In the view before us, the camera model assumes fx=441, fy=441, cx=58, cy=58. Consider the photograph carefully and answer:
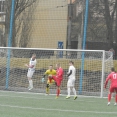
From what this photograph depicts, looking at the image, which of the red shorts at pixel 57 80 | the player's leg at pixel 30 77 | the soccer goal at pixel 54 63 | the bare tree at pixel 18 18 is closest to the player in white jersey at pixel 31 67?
the player's leg at pixel 30 77

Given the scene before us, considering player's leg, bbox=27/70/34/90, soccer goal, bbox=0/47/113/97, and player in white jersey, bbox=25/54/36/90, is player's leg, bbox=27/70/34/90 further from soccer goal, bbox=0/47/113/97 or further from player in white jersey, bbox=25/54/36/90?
soccer goal, bbox=0/47/113/97

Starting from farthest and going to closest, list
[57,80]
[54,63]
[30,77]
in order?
[54,63] < [30,77] < [57,80]

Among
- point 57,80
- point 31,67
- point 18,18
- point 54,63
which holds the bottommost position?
point 57,80

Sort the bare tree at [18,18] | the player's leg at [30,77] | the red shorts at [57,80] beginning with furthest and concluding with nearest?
the bare tree at [18,18] < the player's leg at [30,77] < the red shorts at [57,80]

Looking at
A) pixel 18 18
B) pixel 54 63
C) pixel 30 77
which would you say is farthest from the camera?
pixel 18 18

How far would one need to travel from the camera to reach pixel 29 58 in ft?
81.0

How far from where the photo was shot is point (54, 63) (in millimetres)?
23969

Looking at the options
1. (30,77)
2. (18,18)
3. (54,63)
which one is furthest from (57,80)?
(18,18)

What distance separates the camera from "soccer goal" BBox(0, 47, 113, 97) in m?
23.1

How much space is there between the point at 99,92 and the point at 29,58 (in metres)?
4.59

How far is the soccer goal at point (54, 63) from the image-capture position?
75.9 feet

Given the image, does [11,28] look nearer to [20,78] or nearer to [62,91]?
[20,78]

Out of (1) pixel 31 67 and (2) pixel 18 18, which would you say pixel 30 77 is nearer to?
(1) pixel 31 67

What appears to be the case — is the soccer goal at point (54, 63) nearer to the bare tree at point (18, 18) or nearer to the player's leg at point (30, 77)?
the player's leg at point (30, 77)
